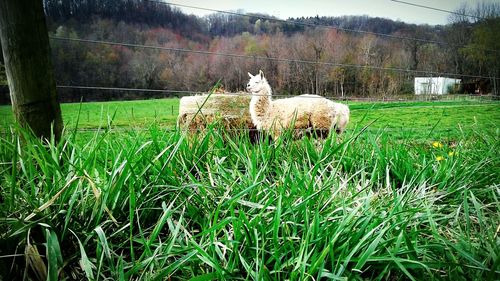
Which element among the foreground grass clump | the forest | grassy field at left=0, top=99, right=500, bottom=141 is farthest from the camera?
the forest

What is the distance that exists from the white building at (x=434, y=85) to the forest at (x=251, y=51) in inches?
3.0

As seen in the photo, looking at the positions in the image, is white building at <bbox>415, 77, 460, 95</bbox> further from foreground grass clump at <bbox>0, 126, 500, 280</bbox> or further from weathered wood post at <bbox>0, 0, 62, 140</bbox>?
weathered wood post at <bbox>0, 0, 62, 140</bbox>

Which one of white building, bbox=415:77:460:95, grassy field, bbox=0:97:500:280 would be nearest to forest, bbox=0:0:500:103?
white building, bbox=415:77:460:95

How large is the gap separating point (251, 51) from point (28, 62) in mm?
1917

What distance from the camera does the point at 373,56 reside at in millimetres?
3332

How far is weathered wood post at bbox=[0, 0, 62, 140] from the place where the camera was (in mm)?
1299

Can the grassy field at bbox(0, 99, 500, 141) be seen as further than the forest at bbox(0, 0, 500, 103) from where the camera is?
No

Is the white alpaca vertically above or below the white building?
below

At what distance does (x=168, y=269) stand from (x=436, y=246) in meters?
0.76

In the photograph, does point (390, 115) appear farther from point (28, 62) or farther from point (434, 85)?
point (28, 62)

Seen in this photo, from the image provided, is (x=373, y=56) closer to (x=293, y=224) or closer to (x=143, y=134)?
(x=143, y=134)

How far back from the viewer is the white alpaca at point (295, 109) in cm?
340

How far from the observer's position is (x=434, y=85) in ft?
11.2

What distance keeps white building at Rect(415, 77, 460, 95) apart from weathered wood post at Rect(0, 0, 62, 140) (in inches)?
128
